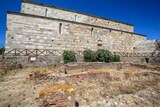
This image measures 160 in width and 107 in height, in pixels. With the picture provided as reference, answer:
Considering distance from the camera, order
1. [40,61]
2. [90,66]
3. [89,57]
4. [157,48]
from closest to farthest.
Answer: [90,66] → [40,61] → [89,57] → [157,48]

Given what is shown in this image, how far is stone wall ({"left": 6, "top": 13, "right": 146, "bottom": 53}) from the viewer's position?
45.8 feet

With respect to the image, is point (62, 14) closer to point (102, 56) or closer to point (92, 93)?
point (102, 56)

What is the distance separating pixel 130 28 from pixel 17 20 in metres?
22.8

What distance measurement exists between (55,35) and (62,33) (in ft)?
3.50

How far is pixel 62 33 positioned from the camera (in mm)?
16891

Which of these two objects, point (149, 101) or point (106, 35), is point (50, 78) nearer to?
point (149, 101)

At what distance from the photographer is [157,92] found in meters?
6.20

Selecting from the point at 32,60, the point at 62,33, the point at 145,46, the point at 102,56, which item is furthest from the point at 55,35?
the point at 145,46

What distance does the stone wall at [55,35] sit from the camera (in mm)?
13953

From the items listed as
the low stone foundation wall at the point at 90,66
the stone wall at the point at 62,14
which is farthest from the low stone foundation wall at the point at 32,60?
the stone wall at the point at 62,14

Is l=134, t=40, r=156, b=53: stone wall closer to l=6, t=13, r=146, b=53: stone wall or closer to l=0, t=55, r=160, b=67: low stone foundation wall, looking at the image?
l=6, t=13, r=146, b=53: stone wall

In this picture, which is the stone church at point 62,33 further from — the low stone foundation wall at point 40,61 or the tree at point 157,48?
the low stone foundation wall at point 40,61

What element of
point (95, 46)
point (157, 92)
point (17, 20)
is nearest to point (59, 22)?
point (17, 20)

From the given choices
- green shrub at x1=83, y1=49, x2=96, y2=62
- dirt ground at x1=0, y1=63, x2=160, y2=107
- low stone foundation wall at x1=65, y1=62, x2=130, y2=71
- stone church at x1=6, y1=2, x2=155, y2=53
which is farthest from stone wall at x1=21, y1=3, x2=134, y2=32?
dirt ground at x1=0, y1=63, x2=160, y2=107
